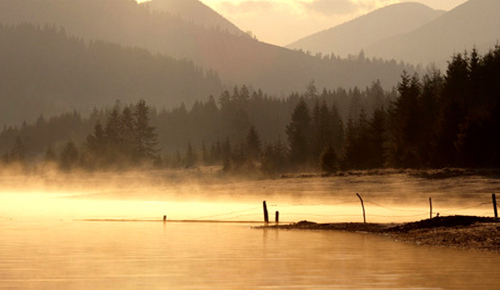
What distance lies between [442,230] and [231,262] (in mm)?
14833

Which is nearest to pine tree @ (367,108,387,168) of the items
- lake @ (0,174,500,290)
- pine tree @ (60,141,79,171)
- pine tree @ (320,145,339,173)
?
pine tree @ (320,145,339,173)

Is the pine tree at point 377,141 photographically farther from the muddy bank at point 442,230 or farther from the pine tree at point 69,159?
the pine tree at point 69,159

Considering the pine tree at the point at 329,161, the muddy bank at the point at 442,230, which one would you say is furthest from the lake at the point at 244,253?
the pine tree at the point at 329,161

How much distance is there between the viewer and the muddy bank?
35844 millimetres

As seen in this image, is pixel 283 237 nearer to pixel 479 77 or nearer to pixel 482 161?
pixel 482 161

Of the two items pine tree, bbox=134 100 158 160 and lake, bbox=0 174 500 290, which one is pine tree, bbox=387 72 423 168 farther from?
pine tree, bbox=134 100 158 160

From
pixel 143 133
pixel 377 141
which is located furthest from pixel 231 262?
pixel 143 133

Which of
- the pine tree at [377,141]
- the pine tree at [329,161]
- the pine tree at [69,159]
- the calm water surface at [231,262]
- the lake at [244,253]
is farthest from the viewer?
the pine tree at [69,159]

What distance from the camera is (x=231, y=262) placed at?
29.2 m

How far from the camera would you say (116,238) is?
40.3 metres

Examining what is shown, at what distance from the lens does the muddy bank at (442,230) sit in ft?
118

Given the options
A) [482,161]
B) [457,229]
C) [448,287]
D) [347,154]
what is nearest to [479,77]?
[347,154]

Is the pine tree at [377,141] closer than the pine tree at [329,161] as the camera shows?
No

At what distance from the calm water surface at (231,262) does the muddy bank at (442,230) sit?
1.74 meters
